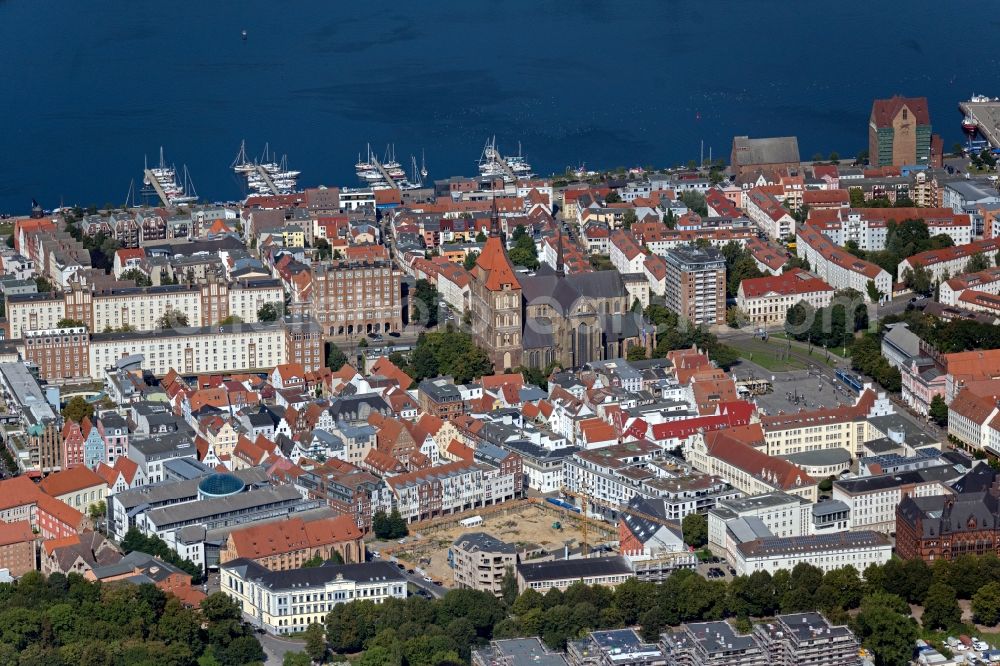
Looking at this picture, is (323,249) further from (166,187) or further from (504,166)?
(504,166)

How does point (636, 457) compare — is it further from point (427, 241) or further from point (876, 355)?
point (427, 241)

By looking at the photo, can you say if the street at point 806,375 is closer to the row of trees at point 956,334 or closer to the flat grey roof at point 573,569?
the row of trees at point 956,334

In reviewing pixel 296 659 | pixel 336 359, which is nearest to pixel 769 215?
pixel 336 359

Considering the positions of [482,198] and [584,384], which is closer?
[584,384]

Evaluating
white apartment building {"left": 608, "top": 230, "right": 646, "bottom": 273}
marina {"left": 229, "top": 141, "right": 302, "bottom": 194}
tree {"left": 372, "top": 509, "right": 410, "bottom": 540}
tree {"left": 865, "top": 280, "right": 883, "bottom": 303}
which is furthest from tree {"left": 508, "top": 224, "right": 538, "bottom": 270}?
tree {"left": 372, "top": 509, "right": 410, "bottom": 540}

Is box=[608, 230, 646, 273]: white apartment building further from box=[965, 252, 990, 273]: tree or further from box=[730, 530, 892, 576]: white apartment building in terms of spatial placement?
box=[730, 530, 892, 576]: white apartment building

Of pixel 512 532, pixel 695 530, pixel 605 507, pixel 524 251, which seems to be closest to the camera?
pixel 695 530

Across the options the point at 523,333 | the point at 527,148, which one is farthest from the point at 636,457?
the point at 527,148
